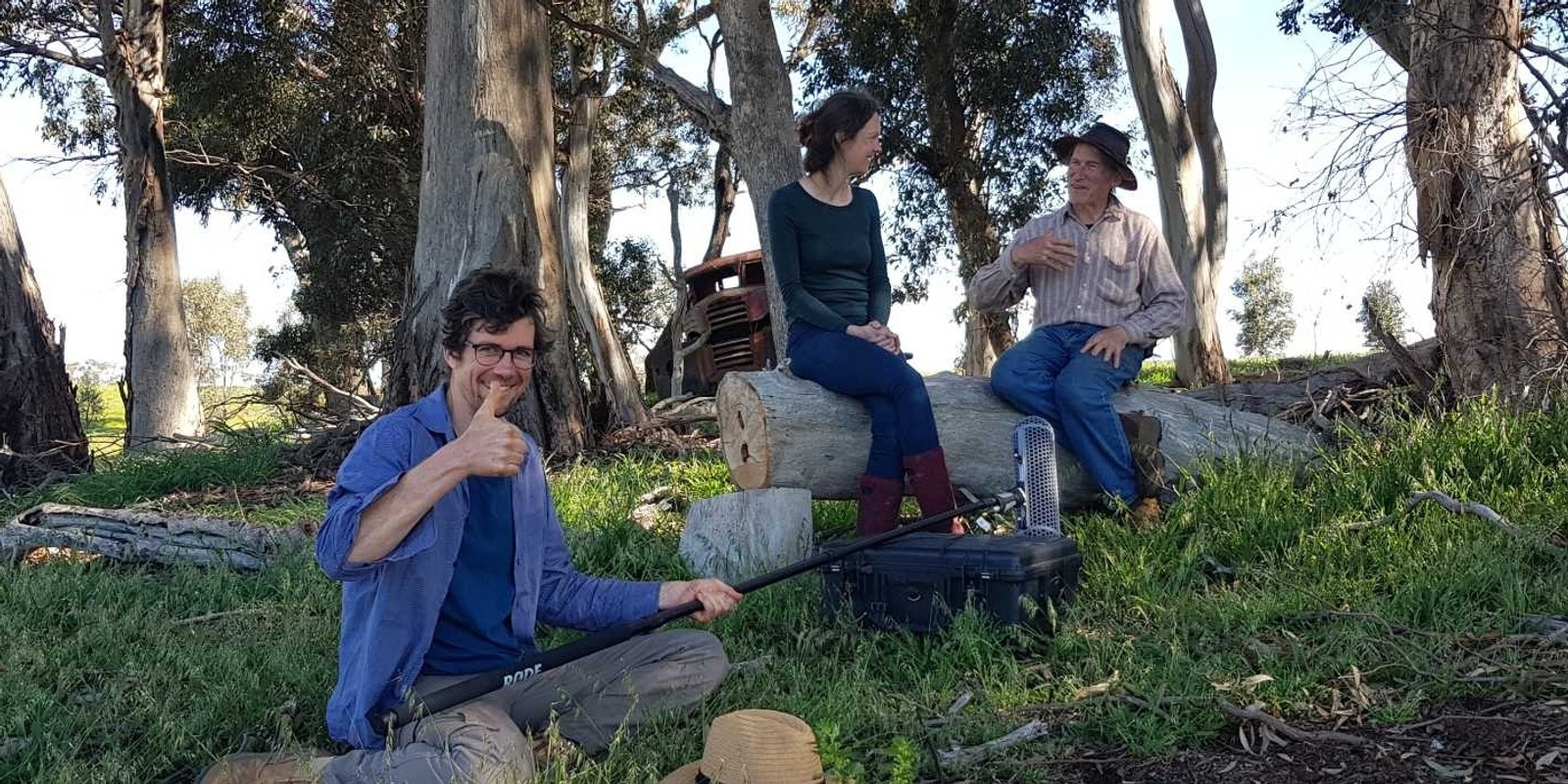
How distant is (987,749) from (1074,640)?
105cm

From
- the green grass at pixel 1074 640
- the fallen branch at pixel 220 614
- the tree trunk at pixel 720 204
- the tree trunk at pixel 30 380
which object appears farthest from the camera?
the tree trunk at pixel 720 204

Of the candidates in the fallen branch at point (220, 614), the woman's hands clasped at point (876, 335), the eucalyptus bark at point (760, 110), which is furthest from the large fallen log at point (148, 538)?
the eucalyptus bark at point (760, 110)

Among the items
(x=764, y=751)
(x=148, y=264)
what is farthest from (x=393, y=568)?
(x=148, y=264)

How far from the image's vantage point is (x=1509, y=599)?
4.51 meters

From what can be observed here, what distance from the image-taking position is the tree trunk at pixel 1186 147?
15.2 m

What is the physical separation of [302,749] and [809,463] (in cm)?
298

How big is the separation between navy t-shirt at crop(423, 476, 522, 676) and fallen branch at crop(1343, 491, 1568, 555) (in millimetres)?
3593

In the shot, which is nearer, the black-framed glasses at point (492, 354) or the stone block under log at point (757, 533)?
the black-framed glasses at point (492, 354)

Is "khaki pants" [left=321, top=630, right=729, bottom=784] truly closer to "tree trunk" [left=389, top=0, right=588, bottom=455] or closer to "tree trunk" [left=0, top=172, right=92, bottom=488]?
"tree trunk" [left=389, top=0, right=588, bottom=455]

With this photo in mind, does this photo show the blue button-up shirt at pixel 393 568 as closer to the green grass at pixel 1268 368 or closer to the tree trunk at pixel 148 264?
the green grass at pixel 1268 368

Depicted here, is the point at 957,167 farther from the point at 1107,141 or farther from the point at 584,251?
the point at 1107,141

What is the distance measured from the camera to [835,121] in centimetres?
577

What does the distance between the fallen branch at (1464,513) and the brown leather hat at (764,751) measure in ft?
11.3

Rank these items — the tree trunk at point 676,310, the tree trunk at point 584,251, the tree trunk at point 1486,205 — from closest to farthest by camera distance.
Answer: the tree trunk at point 1486,205, the tree trunk at point 584,251, the tree trunk at point 676,310
